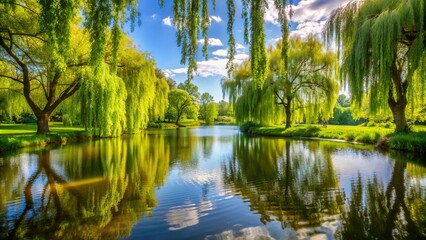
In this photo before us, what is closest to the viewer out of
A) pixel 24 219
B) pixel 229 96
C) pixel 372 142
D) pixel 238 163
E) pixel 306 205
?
pixel 24 219

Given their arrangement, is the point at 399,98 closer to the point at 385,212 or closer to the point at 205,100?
the point at 385,212

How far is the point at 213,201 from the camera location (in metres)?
5.02

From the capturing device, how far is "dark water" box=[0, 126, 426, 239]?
12.1ft

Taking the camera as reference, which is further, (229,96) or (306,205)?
(229,96)

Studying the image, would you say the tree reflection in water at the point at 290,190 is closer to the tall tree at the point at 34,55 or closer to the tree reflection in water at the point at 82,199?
the tree reflection in water at the point at 82,199

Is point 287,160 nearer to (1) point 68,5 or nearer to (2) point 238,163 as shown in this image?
(2) point 238,163

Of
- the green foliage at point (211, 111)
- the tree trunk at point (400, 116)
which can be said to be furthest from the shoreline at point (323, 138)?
the green foliage at point (211, 111)

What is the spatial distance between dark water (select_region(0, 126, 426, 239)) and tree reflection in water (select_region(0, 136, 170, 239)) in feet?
0.05

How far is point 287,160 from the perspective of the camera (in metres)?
9.80

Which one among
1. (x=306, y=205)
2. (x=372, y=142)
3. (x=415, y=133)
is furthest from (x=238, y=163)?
(x=372, y=142)

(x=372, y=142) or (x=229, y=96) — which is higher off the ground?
(x=229, y=96)

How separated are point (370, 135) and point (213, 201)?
503 inches

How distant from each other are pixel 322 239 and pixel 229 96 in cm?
2204

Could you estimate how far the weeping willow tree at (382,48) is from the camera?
32.7 feet
